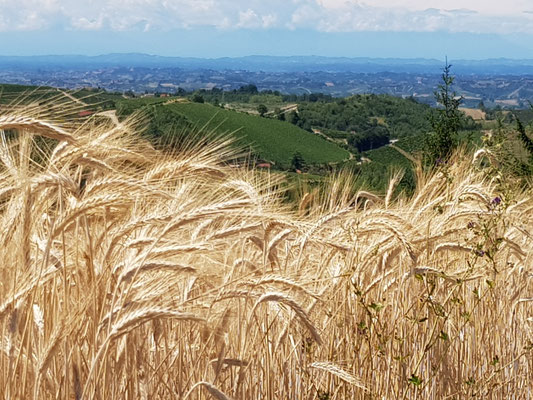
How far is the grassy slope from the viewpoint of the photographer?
8200cm

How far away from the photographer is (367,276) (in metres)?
2.86

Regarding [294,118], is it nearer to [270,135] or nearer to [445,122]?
[270,135]

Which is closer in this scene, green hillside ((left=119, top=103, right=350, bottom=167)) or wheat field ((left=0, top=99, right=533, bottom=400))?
wheat field ((left=0, top=99, right=533, bottom=400))

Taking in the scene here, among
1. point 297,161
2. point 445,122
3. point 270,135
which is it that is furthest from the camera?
point 270,135

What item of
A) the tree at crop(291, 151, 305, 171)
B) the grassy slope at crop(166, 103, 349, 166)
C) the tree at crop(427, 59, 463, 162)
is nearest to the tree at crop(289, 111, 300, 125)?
the grassy slope at crop(166, 103, 349, 166)

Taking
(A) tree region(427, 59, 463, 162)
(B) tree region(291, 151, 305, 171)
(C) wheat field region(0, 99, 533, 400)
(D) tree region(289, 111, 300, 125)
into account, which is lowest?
(B) tree region(291, 151, 305, 171)

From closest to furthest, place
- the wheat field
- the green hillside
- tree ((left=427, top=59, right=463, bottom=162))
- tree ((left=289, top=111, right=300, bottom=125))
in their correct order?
the wheat field → tree ((left=427, top=59, right=463, bottom=162)) → the green hillside → tree ((left=289, top=111, right=300, bottom=125))

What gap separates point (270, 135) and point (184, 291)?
3380 inches

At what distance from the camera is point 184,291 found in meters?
2.19

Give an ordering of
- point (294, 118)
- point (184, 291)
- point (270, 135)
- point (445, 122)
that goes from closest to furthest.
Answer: point (184, 291) → point (445, 122) → point (270, 135) → point (294, 118)

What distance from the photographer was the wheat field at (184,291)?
1.69 meters

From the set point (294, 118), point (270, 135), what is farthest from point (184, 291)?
point (294, 118)

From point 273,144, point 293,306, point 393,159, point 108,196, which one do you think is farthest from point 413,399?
point 273,144

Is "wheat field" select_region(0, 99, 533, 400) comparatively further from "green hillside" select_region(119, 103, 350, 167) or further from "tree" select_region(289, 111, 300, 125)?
"tree" select_region(289, 111, 300, 125)
